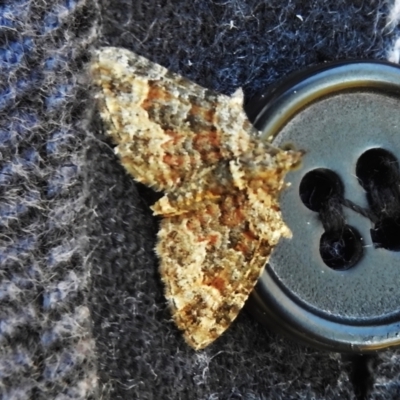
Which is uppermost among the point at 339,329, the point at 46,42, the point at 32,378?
the point at 46,42

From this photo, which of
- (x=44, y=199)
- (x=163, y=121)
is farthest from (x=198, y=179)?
(x=44, y=199)

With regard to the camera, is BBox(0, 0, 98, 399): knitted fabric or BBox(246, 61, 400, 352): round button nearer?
BBox(0, 0, 98, 399): knitted fabric

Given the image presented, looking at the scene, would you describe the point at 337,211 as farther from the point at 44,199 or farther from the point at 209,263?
the point at 44,199

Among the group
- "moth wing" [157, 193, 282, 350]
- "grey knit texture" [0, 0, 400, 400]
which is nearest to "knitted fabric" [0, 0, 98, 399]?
"grey knit texture" [0, 0, 400, 400]

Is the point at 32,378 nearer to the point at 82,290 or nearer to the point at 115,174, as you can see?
the point at 82,290

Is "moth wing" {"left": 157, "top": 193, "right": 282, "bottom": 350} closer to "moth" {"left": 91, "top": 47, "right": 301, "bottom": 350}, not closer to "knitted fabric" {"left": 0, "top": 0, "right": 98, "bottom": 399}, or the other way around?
"moth" {"left": 91, "top": 47, "right": 301, "bottom": 350}

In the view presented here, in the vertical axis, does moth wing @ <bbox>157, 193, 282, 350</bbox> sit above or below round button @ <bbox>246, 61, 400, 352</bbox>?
below

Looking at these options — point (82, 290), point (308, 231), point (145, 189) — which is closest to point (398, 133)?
point (308, 231)
